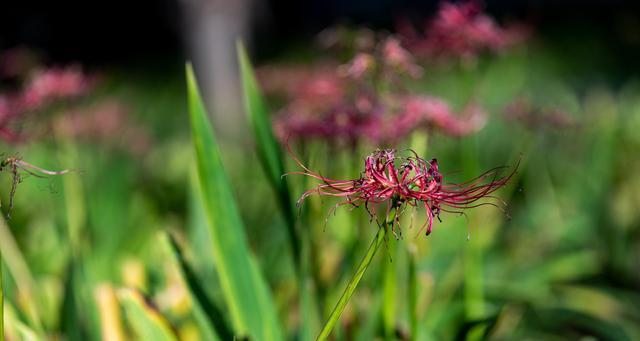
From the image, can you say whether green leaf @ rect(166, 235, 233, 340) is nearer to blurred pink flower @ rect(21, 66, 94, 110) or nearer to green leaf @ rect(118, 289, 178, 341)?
green leaf @ rect(118, 289, 178, 341)

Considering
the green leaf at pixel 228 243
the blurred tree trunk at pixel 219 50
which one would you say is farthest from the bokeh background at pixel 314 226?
the blurred tree trunk at pixel 219 50

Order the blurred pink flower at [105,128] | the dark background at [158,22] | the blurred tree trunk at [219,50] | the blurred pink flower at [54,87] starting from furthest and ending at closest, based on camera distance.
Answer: the dark background at [158,22]
the blurred tree trunk at [219,50]
the blurred pink flower at [105,128]
the blurred pink flower at [54,87]

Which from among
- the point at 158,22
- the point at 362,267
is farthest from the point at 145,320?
the point at 158,22

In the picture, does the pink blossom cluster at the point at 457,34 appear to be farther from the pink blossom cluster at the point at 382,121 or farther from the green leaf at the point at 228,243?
the green leaf at the point at 228,243

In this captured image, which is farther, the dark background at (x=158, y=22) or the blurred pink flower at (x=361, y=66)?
the dark background at (x=158, y=22)

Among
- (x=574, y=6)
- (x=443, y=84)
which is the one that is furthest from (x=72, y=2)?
(x=443, y=84)

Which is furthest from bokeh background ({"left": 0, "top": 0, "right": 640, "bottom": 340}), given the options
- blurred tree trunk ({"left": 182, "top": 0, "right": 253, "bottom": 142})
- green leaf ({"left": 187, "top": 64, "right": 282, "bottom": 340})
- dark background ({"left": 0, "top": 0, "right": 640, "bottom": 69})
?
dark background ({"left": 0, "top": 0, "right": 640, "bottom": 69})

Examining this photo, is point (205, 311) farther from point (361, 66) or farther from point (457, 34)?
point (457, 34)
